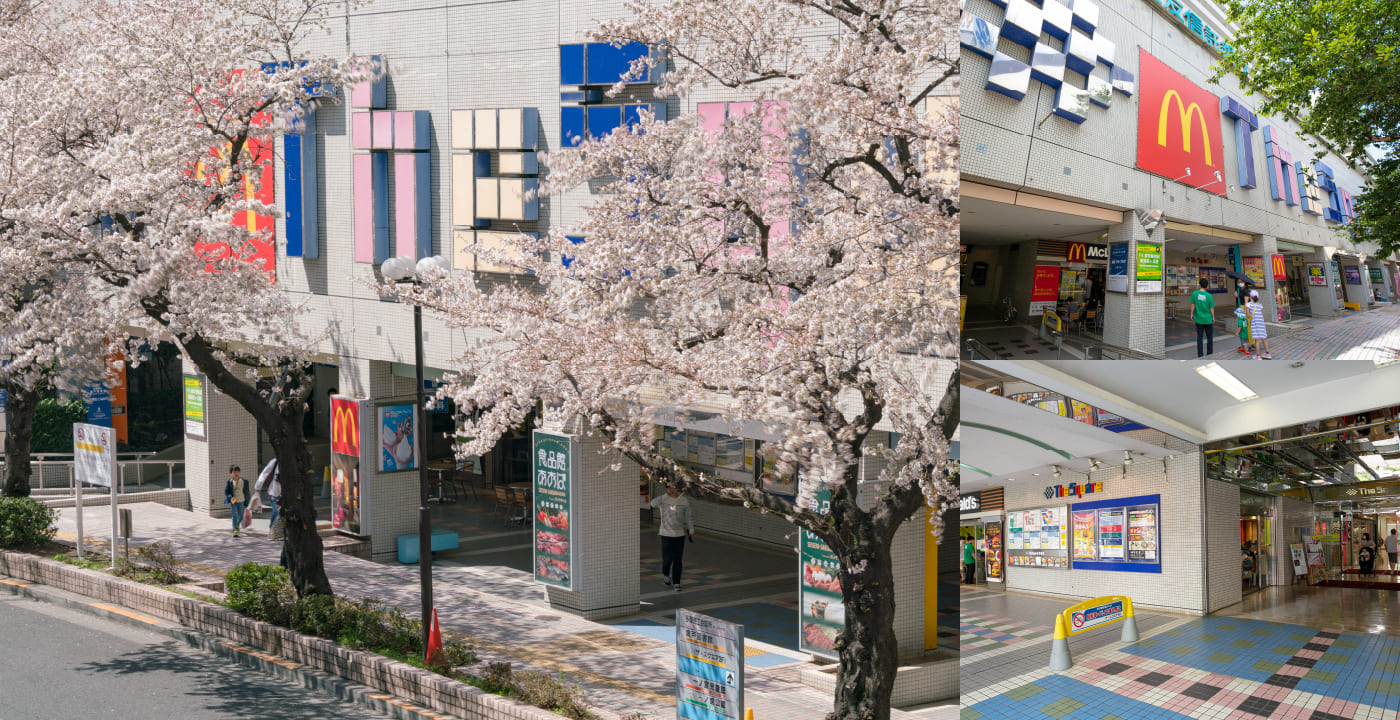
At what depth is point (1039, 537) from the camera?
3350mm

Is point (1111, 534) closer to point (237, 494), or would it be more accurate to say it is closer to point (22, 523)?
point (22, 523)

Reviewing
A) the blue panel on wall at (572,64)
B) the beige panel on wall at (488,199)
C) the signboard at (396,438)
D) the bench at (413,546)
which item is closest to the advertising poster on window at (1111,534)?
the blue panel on wall at (572,64)

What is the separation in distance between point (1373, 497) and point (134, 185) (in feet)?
42.2

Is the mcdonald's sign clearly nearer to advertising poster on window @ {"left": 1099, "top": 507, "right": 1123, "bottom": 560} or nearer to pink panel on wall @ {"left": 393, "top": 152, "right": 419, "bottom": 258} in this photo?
pink panel on wall @ {"left": 393, "top": 152, "right": 419, "bottom": 258}

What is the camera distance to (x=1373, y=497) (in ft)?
13.0

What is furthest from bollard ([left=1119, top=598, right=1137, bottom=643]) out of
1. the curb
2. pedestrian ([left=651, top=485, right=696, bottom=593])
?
pedestrian ([left=651, top=485, right=696, bottom=593])

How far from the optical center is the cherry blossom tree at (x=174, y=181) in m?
13.0

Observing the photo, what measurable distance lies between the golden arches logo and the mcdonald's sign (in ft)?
53.8

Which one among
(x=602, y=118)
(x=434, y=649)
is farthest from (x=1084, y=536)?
(x=602, y=118)

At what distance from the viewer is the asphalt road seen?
10.5 metres

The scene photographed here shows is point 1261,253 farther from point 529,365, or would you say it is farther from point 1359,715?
point 529,365

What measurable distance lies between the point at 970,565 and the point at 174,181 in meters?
12.3

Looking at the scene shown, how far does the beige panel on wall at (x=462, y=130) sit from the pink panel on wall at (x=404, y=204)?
3.77 feet

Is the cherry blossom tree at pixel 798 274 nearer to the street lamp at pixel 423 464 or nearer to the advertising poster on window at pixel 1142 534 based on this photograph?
the street lamp at pixel 423 464
